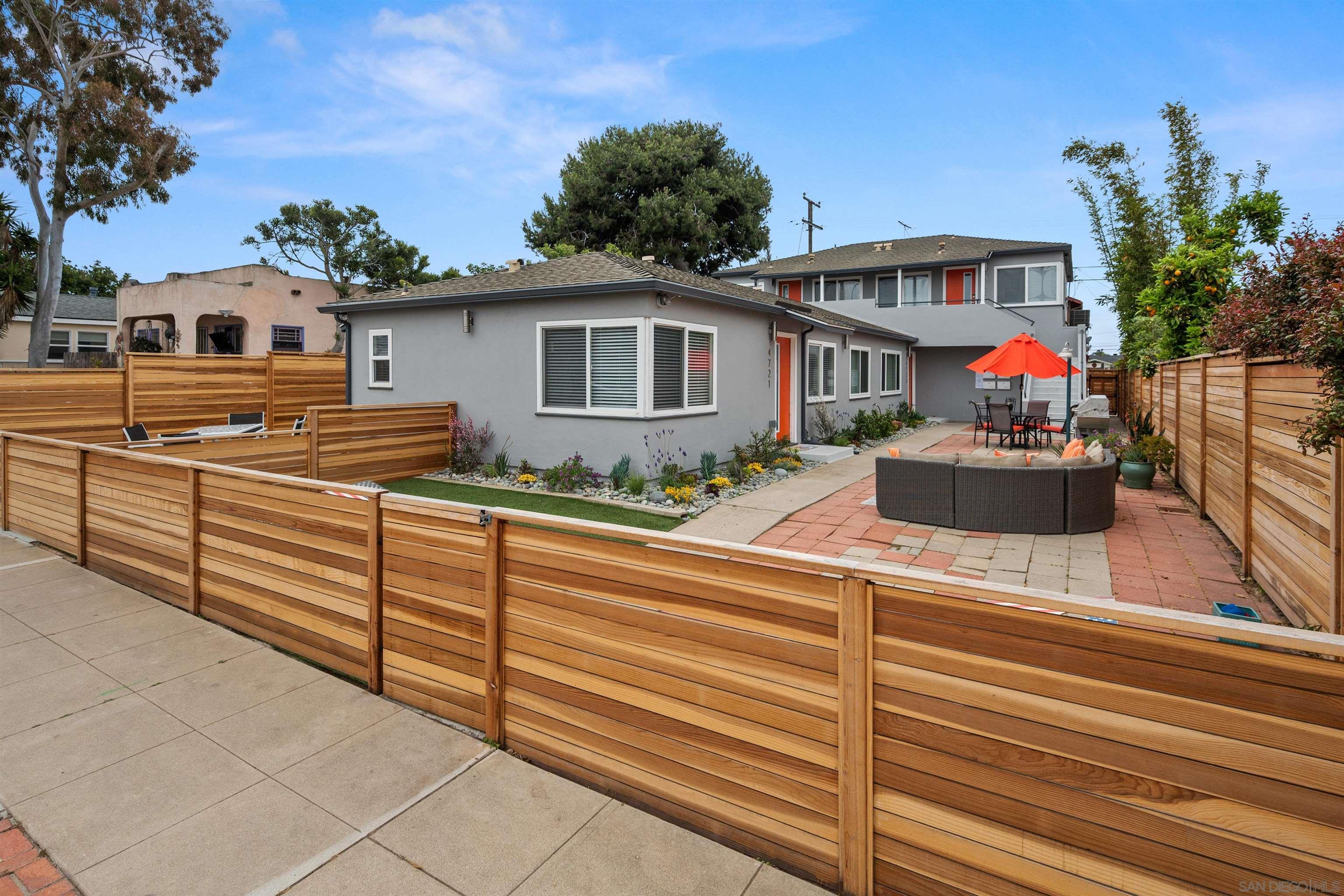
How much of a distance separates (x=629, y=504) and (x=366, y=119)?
17248mm

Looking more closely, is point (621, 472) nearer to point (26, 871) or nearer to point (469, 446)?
point (469, 446)

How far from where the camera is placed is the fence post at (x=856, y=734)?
2.22 metres

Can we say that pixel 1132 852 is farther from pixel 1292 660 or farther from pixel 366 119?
pixel 366 119

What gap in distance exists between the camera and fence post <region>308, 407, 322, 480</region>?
928 cm

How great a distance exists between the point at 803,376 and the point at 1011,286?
546 inches

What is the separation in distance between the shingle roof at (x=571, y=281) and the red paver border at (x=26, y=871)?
8.09m

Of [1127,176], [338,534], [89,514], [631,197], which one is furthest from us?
[631,197]

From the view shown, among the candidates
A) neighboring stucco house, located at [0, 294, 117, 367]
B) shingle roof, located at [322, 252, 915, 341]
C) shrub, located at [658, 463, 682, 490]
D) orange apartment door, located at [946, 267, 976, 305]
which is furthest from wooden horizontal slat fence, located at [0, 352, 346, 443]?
orange apartment door, located at [946, 267, 976, 305]

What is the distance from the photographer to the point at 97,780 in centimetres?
302

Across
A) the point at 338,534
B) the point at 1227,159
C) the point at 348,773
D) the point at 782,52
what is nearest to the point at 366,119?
the point at 782,52

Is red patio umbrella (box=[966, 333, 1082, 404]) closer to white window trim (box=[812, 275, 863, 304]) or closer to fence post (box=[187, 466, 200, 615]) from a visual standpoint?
fence post (box=[187, 466, 200, 615])

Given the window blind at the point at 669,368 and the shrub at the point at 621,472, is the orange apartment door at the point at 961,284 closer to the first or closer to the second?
the window blind at the point at 669,368

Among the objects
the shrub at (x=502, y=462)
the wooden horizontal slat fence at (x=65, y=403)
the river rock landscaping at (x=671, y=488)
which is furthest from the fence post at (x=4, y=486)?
the shrub at (x=502, y=462)

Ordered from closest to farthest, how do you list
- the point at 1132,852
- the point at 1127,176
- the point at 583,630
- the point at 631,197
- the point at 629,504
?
the point at 1132,852 < the point at 583,630 < the point at 629,504 < the point at 1127,176 < the point at 631,197
